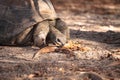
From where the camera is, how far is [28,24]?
6.45m

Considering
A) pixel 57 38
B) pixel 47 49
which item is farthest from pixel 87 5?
pixel 47 49

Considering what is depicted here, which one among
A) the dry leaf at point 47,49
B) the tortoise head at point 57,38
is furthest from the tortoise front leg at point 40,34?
the dry leaf at point 47,49

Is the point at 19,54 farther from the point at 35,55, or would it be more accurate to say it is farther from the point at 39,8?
the point at 39,8

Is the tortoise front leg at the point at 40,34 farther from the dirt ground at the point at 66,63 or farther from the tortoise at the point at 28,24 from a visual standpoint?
the dirt ground at the point at 66,63

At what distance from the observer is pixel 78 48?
6363mm

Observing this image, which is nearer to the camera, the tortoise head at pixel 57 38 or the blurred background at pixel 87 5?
the tortoise head at pixel 57 38

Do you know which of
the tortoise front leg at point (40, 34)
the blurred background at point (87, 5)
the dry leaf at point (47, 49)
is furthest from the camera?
the blurred background at point (87, 5)

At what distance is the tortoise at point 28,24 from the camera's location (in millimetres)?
6441

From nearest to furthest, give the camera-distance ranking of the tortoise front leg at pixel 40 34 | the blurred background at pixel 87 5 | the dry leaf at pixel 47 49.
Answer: the dry leaf at pixel 47 49, the tortoise front leg at pixel 40 34, the blurred background at pixel 87 5

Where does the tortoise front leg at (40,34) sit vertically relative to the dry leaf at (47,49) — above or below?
above

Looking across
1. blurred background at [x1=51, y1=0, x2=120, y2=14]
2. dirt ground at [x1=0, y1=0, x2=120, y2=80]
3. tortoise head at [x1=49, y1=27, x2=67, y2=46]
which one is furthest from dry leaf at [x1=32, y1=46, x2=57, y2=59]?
blurred background at [x1=51, y1=0, x2=120, y2=14]

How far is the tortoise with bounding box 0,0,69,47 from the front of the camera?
254 inches

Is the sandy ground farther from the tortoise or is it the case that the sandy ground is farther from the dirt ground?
the tortoise

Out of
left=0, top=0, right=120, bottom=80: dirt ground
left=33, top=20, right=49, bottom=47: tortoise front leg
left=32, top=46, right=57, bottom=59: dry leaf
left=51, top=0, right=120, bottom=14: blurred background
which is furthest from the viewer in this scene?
left=51, top=0, right=120, bottom=14: blurred background
